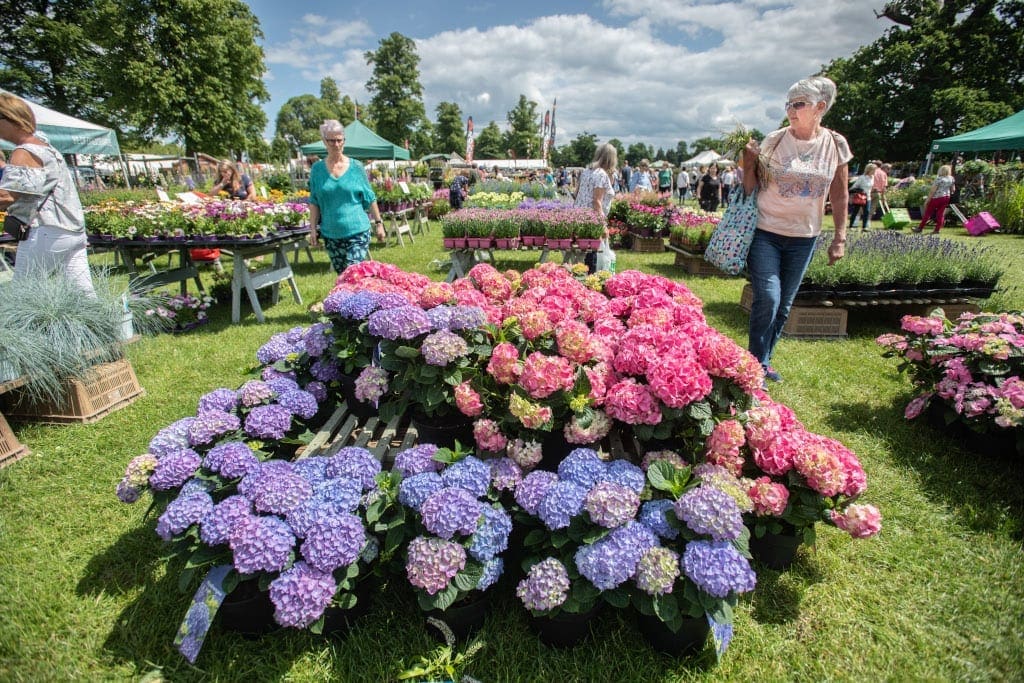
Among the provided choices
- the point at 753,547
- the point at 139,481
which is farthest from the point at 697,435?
the point at 139,481

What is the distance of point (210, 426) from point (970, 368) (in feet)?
13.2

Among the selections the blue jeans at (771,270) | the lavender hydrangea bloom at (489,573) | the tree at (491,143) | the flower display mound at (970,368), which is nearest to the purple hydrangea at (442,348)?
the lavender hydrangea bloom at (489,573)

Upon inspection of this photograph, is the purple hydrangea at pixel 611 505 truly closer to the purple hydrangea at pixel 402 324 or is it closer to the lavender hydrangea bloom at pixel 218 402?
the purple hydrangea at pixel 402 324

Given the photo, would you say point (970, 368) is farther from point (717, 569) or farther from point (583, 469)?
point (583, 469)

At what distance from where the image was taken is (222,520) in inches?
59.6

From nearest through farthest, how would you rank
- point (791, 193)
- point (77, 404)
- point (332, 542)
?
1. point (332, 542)
2. point (791, 193)
3. point (77, 404)

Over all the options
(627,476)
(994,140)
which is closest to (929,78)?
(994,140)

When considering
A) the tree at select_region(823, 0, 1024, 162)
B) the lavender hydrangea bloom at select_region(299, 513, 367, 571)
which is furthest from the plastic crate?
Result: the tree at select_region(823, 0, 1024, 162)

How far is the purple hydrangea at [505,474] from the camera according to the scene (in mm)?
1700

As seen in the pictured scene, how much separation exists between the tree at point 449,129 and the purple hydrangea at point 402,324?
61845 mm

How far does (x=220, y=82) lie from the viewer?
21562mm

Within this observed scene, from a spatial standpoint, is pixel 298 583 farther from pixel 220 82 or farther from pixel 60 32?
pixel 60 32

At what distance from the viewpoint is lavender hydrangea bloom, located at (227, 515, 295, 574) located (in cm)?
143

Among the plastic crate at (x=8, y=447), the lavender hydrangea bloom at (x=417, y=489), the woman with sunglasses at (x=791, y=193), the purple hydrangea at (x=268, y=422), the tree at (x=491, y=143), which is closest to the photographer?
the lavender hydrangea bloom at (x=417, y=489)
